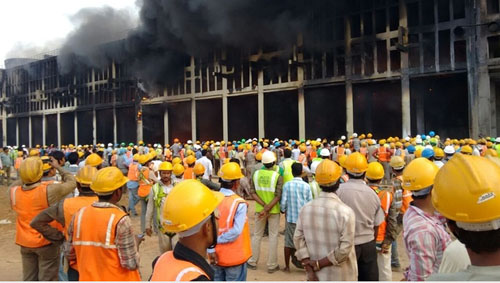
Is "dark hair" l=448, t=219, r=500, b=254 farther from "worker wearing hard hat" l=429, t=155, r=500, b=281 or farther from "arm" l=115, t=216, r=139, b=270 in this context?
"arm" l=115, t=216, r=139, b=270

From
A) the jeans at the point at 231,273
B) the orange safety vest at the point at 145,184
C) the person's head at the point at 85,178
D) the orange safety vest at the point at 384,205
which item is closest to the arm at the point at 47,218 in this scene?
the person's head at the point at 85,178

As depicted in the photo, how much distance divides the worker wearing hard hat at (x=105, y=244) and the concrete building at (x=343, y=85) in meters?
16.7

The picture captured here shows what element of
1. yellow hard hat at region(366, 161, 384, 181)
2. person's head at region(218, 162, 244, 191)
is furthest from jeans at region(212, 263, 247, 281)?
yellow hard hat at region(366, 161, 384, 181)

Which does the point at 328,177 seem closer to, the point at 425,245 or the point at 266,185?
the point at 425,245

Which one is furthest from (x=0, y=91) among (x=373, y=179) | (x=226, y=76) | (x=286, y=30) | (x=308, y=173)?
(x=373, y=179)

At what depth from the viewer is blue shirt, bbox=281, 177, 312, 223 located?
5.95m

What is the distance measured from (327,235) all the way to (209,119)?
23450 millimetres

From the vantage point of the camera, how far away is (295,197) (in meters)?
5.98

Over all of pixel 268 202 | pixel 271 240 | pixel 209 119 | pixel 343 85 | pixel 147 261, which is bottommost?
pixel 147 261

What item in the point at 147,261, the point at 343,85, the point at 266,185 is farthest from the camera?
the point at 343,85

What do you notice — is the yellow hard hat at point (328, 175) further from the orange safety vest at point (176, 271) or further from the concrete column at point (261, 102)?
the concrete column at point (261, 102)

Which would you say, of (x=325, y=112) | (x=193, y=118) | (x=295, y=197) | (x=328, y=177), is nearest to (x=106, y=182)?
(x=328, y=177)

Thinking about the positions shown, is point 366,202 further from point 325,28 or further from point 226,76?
point 226,76

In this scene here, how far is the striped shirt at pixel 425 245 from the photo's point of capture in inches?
107
